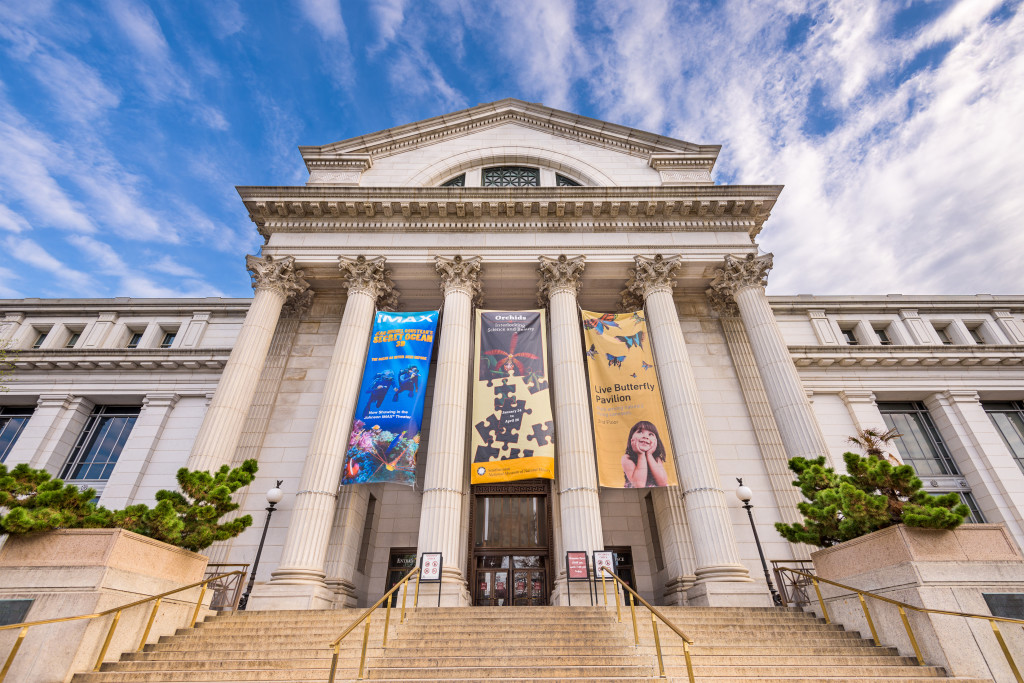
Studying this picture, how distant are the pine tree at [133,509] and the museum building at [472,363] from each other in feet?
11.7

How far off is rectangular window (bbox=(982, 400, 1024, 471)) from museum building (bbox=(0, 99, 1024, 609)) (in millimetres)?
103

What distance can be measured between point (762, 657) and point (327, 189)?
65.0 ft

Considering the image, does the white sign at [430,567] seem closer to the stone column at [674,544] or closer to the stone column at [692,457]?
the stone column at [692,457]

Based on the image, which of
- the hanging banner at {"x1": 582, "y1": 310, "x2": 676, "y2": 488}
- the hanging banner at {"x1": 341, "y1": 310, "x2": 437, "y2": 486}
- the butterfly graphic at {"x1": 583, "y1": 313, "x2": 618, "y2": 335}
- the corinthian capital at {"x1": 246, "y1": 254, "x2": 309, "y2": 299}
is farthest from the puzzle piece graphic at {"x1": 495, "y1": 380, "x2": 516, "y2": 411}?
the corinthian capital at {"x1": 246, "y1": 254, "x2": 309, "y2": 299}

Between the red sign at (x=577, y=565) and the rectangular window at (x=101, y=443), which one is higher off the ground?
the rectangular window at (x=101, y=443)

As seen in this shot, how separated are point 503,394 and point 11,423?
2320 centimetres

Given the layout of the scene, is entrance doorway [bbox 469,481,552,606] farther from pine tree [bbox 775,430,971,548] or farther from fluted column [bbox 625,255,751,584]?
pine tree [bbox 775,430,971,548]

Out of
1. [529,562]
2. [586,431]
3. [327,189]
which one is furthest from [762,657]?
[327,189]

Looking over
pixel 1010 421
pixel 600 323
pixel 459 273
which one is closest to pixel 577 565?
pixel 600 323

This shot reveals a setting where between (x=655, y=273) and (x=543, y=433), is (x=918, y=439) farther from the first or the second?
(x=543, y=433)

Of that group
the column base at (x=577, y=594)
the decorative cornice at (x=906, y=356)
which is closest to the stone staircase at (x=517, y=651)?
the column base at (x=577, y=594)

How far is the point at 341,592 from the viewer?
1539cm

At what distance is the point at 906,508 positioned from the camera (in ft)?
29.3

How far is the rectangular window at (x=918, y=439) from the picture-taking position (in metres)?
21.0
